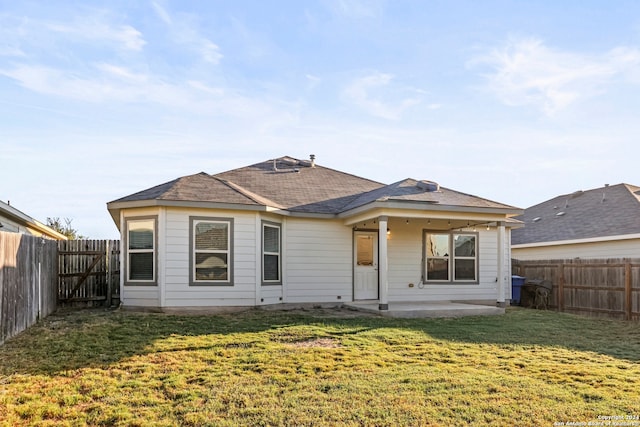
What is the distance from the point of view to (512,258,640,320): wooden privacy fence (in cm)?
1245

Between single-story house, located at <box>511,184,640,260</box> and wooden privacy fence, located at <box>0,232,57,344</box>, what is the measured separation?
1510 cm

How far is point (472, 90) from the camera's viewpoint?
1286 centimetres

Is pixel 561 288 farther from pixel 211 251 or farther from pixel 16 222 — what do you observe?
pixel 16 222

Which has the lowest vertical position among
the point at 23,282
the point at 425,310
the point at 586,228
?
the point at 425,310

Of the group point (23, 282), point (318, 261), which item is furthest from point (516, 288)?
point (23, 282)

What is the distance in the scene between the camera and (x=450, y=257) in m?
14.2

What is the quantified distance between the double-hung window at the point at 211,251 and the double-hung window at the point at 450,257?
551cm

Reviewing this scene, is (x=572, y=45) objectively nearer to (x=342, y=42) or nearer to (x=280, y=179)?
(x=342, y=42)

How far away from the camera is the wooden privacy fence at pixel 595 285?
1245 cm

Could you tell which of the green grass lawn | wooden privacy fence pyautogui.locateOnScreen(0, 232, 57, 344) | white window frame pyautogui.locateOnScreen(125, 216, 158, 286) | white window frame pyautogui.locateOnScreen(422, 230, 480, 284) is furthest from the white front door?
wooden privacy fence pyautogui.locateOnScreen(0, 232, 57, 344)

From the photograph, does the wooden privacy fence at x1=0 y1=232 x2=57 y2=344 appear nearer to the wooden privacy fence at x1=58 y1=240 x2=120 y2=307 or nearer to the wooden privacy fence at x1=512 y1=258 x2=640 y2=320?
the wooden privacy fence at x1=58 y1=240 x2=120 y2=307

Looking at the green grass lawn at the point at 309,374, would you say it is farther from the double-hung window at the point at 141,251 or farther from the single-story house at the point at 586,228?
the single-story house at the point at 586,228

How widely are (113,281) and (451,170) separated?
39.7 ft

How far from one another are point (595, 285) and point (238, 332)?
9.70m
